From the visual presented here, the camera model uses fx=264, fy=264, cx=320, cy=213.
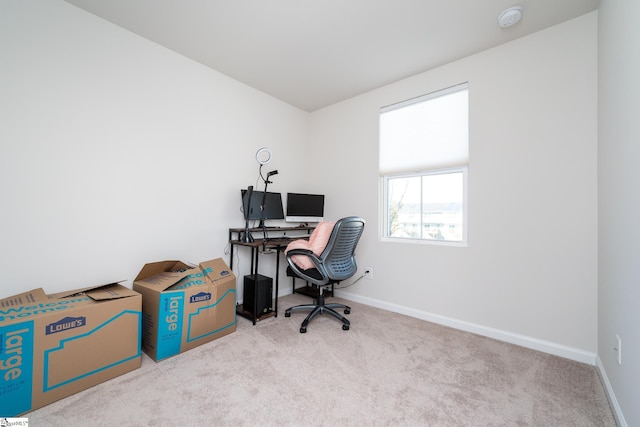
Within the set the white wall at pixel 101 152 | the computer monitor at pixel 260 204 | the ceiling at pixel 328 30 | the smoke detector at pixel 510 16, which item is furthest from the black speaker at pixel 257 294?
the smoke detector at pixel 510 16

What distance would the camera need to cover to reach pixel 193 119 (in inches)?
104

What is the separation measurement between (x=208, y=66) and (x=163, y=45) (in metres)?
0.43

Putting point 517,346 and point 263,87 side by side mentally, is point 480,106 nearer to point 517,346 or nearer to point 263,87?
point 517,346

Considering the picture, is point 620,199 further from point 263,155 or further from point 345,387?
point 263,155

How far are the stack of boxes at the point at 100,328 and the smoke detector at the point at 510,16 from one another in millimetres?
2986

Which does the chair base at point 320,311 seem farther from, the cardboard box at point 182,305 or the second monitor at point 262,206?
the second monitor at point 262,206

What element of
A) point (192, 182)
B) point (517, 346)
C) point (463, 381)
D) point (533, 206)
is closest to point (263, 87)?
point (192, 182)

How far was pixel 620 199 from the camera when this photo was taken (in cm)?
144

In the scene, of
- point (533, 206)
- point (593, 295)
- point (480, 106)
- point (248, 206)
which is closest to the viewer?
point (593, 295)

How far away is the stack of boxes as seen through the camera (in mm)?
1368

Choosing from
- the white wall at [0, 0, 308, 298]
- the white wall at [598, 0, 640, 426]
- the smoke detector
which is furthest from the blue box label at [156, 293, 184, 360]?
the smoke detector

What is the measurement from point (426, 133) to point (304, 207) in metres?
1.67

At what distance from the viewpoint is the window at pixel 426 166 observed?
2.58 m

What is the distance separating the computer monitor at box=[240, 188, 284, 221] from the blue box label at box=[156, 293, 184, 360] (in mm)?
1124
